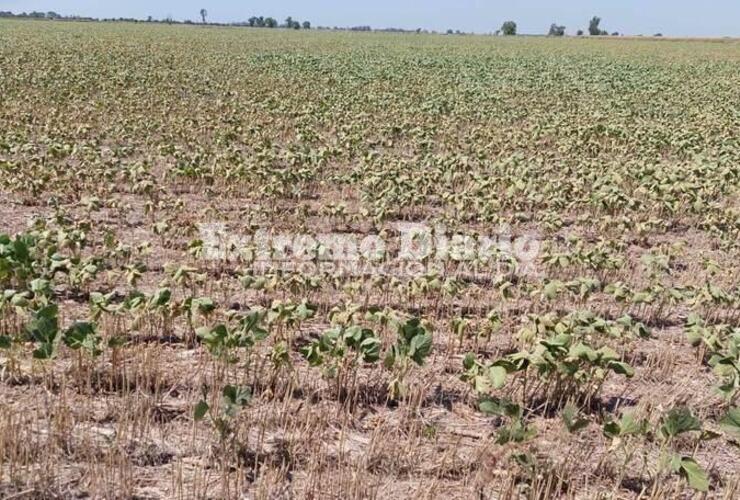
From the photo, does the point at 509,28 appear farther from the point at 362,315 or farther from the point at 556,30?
the point at 362,315

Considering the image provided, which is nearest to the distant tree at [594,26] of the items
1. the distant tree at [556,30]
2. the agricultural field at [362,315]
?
the distant tree at [556,30]

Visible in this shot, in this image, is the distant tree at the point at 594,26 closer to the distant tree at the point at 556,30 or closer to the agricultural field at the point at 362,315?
the distant tree at the point at 556,30

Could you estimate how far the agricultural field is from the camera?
3205 millimetres

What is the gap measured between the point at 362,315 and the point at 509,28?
118974mm

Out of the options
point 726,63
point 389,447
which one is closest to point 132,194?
point 389,447

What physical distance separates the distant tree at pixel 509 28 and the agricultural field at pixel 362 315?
10998 cm

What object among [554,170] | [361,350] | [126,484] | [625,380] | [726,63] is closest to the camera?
[126,484]

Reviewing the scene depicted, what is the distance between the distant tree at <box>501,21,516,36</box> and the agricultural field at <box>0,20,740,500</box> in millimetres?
109975

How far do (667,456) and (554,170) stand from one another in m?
7.11

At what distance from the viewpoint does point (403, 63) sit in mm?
29641

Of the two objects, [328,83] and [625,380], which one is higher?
[328,83]

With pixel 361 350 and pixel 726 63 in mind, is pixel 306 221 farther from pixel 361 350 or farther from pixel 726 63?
pixel 726 63

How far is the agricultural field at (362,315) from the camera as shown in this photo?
3205 millimetres

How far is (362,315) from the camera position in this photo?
189 inches
